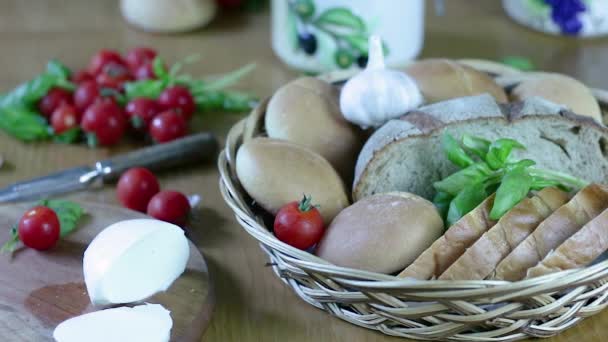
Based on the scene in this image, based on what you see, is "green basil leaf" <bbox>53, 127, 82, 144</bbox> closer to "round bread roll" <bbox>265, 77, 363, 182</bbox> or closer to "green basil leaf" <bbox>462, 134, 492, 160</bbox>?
Answer: "round bread roll" <bbox>265, 77, 363, 182</bbox>

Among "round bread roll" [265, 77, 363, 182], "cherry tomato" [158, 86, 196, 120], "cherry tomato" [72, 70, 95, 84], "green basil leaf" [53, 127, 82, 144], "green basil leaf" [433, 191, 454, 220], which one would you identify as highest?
"round bread roll" [265, 77, 363, 182]

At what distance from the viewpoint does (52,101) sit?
5.33 feet

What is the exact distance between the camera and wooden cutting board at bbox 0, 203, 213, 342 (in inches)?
40.6

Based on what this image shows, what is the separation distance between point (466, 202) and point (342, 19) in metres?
0.72

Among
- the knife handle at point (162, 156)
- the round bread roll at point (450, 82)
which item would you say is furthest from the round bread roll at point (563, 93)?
the knife handle at point (162, 156)

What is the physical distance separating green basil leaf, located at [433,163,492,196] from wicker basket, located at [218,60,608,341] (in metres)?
0.18

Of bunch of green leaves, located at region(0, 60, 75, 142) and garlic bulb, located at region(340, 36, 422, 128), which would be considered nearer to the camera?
garlic bulb, located at region(340, 36, 422, 128)

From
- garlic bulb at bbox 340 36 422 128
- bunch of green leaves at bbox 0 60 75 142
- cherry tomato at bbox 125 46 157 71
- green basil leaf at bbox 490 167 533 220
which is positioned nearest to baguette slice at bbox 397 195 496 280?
green basil leaf at bbox 490 167 533 220

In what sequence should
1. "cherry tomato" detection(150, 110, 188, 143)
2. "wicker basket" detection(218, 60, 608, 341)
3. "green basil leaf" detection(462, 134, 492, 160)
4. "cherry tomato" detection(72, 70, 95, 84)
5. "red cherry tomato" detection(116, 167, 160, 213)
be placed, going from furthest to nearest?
"cherry tomato" detection(72, 70, 95, 84)
"cherry tomato" detection(150, 110, 188, 143)
"red cherry tomato" detection(116, 167, 160, 213)
"green basil leaf" detection(462, 134, 492, 160)
"wicker basket" detection(218, 60, 608, 341)

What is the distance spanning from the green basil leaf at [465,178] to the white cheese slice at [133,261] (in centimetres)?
36

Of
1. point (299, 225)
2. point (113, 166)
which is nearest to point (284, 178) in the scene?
point (299, 225)

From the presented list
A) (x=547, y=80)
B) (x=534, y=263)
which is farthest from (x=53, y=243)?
(x=547, y=80)

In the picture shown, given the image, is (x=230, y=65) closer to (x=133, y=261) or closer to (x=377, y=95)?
(x=377, y=95)

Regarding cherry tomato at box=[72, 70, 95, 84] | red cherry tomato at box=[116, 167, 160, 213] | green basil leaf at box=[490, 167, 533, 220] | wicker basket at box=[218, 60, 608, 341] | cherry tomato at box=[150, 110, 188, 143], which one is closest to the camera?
wicker basket at box=[218, 60, 608, 341]
